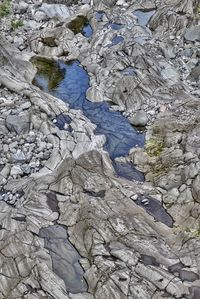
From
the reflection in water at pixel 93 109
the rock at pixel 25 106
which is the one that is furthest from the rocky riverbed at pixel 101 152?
the reflection in water at pixel 93 109

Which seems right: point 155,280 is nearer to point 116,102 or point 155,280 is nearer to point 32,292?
point 32,292

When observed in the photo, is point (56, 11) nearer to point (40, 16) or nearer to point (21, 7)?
point (40, 16)

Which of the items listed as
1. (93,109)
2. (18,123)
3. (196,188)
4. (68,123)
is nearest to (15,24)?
(93,109)

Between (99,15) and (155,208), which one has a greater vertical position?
(99,15)

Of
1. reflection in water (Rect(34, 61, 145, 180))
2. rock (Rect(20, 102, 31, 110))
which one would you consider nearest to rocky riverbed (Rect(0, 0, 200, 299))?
rock (Rect(20, 102, 31, 110))

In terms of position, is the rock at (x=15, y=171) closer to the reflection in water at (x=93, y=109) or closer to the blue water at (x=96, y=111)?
the reflection in water at (x=93, y=109)

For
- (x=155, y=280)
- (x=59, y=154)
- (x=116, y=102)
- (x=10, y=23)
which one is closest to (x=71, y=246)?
(x=155, y=280)

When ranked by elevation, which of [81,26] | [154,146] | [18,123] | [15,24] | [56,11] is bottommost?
[18,123]
